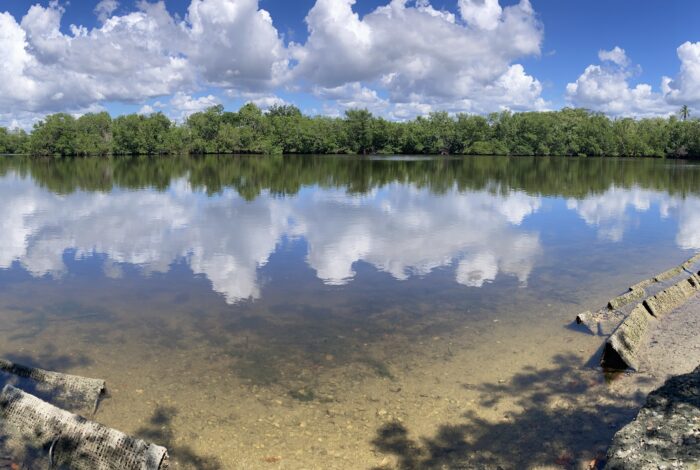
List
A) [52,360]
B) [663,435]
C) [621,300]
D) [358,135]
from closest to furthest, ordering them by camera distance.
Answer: [663,435]
[52,360]
[621,300]
[358,135]

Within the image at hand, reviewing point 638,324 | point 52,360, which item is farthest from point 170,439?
point 638,324

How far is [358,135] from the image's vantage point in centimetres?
14612

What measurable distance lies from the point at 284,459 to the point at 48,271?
1319cm

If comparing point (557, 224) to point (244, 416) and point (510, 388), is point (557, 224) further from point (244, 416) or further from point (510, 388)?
point (244, 416)

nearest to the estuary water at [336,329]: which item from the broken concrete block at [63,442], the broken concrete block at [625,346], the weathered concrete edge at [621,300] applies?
the broken concrete block at [625,346]

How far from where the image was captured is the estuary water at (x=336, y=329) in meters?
7.80

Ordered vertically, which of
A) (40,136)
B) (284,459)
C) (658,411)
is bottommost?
(284,459)

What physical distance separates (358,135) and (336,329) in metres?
138

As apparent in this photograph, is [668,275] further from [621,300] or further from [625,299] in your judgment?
[621,300]

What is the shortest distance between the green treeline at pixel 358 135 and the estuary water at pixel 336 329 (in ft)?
374

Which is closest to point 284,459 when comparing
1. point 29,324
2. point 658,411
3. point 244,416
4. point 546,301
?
point 244,416

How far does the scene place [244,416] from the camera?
8281 mm

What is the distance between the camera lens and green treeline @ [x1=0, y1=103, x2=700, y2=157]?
131 m

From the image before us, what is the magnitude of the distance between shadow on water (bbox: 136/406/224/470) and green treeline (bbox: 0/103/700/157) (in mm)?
132142
